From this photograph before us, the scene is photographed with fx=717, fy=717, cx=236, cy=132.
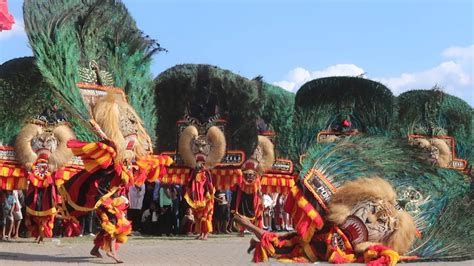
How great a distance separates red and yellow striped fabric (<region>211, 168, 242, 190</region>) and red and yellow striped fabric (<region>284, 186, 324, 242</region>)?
7335 millimetres

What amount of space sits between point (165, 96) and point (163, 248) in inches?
162

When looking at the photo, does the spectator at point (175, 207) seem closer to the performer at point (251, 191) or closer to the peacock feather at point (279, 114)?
the performer at point (251, 191)

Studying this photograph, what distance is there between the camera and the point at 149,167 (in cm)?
995

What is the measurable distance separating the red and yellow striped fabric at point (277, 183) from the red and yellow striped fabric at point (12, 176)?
6.01m

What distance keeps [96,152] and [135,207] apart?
6525 mm

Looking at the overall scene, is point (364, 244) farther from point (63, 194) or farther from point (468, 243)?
point (63, 194)

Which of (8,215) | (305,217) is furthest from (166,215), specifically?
(305,217)

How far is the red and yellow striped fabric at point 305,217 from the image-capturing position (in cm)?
766

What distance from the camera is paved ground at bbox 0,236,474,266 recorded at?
970cm

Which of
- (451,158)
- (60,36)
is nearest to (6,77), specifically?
(60,36)

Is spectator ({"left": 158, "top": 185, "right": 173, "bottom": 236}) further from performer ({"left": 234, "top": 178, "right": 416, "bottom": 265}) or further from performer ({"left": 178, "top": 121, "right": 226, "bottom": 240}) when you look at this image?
performer ({"left": 234, "top": 178, "right": 416, "bottom": 265})

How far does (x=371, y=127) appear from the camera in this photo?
12.8m

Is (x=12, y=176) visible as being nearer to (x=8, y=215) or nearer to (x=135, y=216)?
(x=8, y=215)

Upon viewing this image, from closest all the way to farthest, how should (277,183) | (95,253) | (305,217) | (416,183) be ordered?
(305,217) < (416,183) < (95,253) < (277,183)
